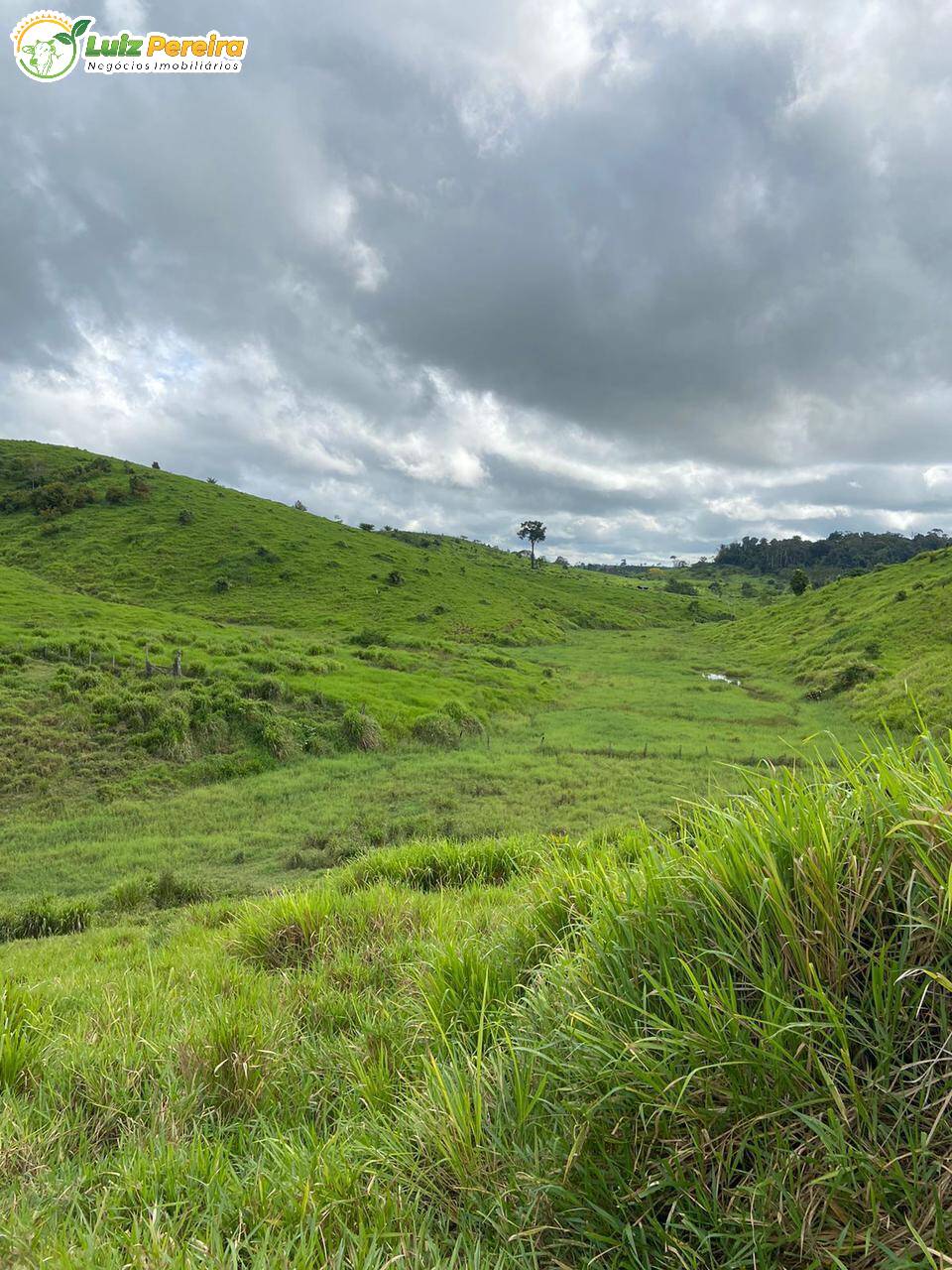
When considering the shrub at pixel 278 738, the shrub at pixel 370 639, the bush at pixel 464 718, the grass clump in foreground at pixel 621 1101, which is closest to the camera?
the grass clump in foreground at pixel 621 1101

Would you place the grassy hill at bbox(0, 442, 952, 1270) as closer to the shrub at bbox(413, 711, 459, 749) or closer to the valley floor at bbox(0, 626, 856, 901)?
the valley floor at bbox(0, 626, 856, 901)

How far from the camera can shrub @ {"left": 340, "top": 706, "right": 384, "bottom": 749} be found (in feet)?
70.3

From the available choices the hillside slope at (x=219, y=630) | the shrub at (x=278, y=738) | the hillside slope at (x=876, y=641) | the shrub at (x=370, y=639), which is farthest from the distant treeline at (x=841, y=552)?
the shrub at (x=278, y=738)

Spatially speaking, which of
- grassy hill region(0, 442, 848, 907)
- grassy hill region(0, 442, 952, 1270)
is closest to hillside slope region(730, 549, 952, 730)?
grassy hill region(0, 442, 848, 907)

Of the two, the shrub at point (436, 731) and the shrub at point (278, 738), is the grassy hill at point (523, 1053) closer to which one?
the shrub at point (278, 738)

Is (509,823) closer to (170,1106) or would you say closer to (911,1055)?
(170,1106)

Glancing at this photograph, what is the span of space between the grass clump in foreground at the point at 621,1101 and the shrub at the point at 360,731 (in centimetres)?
1830

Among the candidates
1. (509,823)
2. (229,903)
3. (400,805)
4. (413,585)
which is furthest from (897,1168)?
(413,585)

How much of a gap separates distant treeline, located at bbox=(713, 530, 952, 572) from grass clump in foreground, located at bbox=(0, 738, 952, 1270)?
188 metres

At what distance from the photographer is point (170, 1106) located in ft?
9.04

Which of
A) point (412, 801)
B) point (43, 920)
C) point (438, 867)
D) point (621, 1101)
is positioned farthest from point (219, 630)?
point (621, 1101)

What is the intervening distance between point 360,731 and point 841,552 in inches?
7654

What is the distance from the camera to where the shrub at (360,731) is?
21.4m

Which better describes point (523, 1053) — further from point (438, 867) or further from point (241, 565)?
point (241, 565)
